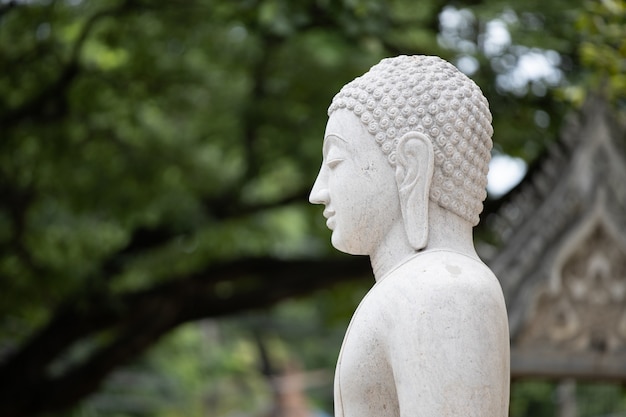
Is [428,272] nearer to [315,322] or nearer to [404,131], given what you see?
[404,131]

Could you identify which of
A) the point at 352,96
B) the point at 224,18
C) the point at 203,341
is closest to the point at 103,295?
the point at 224,18

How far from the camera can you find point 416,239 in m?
3.66

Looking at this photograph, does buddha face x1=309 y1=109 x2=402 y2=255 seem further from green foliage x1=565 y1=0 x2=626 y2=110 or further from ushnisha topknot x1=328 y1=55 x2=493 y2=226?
green foliage x1=565 y1=0 x2=626 y2=110

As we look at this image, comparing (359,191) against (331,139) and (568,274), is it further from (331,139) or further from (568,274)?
(568,274)

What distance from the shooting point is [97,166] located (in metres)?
10.2

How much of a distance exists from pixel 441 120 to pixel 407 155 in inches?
5.9

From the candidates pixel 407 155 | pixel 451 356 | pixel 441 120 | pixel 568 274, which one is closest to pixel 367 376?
pixel 451 356

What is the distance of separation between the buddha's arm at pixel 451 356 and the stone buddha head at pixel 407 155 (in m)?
A: 0.29

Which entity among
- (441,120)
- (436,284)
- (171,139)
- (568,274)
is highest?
(441,120)

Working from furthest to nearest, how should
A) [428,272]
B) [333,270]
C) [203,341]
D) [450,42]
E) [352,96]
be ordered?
[203,341] → [333,270] → [450,42] → [352,96] → [428,272]

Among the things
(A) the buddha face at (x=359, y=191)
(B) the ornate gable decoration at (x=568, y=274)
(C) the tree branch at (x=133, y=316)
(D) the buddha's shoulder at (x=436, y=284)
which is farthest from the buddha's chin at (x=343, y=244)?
(C) the tree branch at (x=133, y=316)

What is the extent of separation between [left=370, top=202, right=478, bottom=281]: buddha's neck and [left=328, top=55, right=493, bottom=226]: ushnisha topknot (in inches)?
1.3

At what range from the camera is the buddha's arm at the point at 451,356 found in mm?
3367

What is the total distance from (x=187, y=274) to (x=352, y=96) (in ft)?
23.5
